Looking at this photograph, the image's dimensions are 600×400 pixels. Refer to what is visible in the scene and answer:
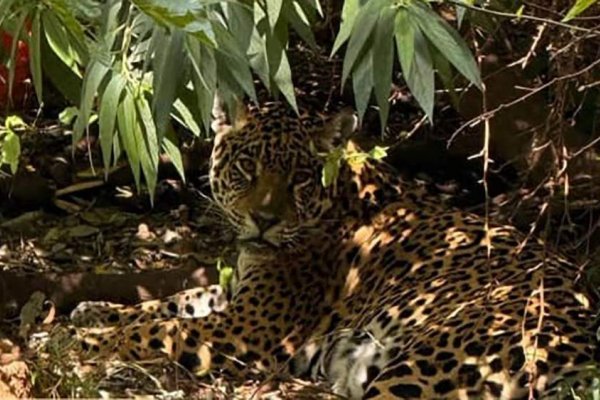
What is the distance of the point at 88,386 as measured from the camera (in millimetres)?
4973

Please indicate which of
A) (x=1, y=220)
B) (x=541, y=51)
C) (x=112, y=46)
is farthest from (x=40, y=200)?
(x=112, y=46)

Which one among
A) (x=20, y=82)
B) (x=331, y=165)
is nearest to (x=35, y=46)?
(x=331, y=165)

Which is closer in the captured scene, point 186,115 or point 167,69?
point 167,69

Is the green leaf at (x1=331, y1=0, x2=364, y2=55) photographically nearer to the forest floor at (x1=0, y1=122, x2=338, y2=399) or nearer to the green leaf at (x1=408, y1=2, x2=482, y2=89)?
the green leaf at (x1=408, y1=2, x2=482, y2=89)

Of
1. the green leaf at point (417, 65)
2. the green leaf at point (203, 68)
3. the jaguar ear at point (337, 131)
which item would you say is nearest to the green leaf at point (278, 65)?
the green leaf at point (203, 68)

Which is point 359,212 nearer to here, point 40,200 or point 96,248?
point 96,248

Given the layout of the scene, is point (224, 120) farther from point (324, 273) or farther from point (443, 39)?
point (443, 39)

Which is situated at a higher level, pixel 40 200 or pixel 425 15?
pixel 425 15

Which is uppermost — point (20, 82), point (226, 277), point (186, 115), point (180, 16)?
point (180, 16)

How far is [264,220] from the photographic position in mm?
5938

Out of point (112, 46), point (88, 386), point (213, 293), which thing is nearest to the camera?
point (112, 46)

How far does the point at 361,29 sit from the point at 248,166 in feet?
10.7

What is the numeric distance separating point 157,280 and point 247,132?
0.89 m

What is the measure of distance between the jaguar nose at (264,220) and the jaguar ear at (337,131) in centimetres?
35
